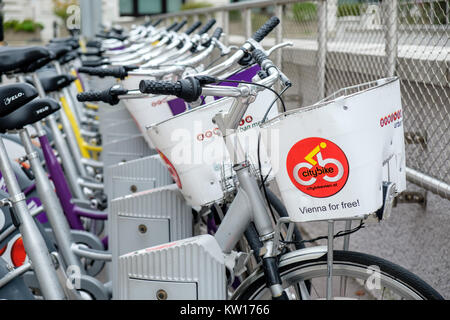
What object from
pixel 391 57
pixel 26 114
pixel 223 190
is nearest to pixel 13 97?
pixel 26 114

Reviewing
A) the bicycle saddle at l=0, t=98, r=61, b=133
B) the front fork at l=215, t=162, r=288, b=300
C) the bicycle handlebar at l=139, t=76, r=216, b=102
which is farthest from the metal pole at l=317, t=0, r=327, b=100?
the bicycle handlebar at l=139, t=76, r=216, b=102

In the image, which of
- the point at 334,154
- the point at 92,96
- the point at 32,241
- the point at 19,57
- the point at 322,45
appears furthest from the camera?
the point at 322,45

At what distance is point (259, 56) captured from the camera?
7.29ft

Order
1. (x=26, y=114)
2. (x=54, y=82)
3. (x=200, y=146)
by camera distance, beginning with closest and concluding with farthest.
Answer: (x=200, y=146), (x=26, y=114), (x=54, y=82)

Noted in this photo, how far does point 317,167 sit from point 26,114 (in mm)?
1375

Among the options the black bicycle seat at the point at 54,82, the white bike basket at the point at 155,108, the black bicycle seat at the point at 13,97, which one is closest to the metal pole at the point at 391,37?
the white bike basket at the point at 155,108

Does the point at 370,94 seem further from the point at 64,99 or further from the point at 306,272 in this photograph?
the point at 64,99

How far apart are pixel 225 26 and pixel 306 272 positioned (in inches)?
167

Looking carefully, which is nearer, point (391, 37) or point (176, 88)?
point (176, 88)

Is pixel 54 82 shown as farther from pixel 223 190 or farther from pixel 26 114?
pixel 223 190

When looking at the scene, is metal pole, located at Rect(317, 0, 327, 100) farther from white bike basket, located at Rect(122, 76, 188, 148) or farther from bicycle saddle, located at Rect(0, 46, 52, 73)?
bicycle saddle, located at Rect(0, 46, 52, 73)

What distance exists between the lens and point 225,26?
609 cm

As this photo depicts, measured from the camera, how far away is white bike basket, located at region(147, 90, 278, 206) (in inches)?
95.0
